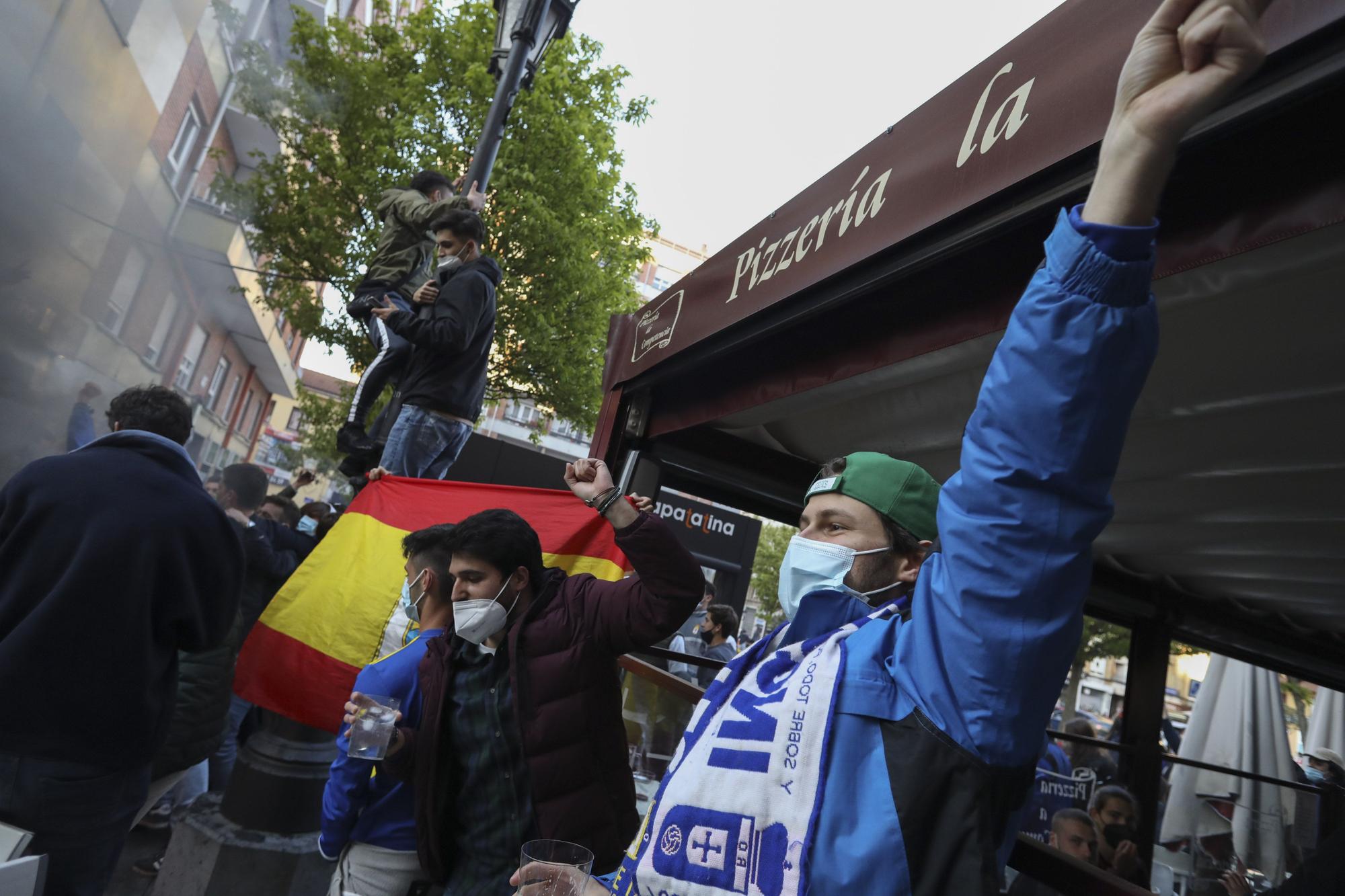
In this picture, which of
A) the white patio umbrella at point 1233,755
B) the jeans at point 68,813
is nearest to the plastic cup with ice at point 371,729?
the jeans at point 68,813

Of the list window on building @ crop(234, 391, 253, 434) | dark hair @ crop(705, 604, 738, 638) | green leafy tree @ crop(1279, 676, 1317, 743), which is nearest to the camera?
dark hair @ crop(705, 604, 738, 638)

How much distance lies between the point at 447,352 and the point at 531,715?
7.59ft

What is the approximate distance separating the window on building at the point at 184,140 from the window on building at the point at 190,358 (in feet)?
6.27

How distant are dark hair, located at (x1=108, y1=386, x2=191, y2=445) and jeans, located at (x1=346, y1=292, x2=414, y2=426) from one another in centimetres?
127

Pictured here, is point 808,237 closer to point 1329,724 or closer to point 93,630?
point 93,630

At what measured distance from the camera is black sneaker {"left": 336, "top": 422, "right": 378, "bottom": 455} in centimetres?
446

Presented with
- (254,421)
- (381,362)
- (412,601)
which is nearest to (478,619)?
(412,601)

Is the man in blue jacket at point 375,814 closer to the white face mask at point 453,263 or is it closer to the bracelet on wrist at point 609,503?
the bracelet on wrist at point 609,503

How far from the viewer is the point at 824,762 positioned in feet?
3.78

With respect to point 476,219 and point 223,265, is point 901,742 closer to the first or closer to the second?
point 476,219

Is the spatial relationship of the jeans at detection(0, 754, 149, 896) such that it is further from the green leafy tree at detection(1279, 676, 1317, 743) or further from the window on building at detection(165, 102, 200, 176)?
the green leafy tree at detection(1279, 676, 1317, 743)

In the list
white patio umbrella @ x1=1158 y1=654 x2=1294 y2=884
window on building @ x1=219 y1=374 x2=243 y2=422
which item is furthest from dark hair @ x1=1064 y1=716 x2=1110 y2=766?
window on building @ x1=219 y1=374 x2=243 y2=422

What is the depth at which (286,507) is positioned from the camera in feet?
20.7

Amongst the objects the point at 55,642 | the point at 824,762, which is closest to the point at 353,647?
the point at 55,642
